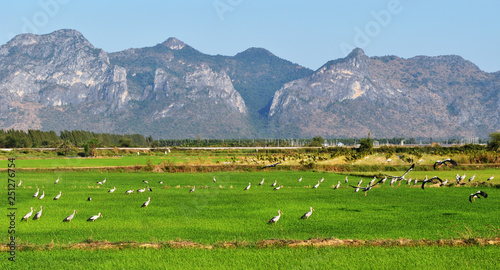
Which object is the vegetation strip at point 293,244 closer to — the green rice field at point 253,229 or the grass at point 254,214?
the green rice field at point 253,229

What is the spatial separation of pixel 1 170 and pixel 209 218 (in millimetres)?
37662

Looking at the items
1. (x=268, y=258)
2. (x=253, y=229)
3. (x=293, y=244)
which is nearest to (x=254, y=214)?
(x=253, y=229)

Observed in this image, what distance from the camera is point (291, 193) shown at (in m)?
31.7

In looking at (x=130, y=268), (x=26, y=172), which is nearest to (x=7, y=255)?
(x=130, y=268)

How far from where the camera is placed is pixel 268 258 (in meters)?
14.9

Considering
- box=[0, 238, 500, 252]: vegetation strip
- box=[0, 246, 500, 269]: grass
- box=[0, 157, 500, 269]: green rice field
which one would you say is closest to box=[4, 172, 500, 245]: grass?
box=[0, 157, 500, 269]: green rice field

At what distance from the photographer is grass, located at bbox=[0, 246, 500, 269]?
14188 millimetres

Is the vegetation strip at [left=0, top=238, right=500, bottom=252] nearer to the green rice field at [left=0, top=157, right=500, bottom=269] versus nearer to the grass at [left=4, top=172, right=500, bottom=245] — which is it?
the green rice field at [left=0, top=157, right=500, bottom=269]

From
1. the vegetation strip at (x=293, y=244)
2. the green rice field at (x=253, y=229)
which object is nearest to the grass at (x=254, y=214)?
the green rice field at (x=253, y=229)

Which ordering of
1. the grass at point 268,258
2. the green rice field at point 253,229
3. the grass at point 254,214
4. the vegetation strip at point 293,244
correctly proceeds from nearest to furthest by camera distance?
the grass at point 268,258 < the green rice field at point 253,229 < the vegetation strip at point 293,244 < the grass at point 254,214

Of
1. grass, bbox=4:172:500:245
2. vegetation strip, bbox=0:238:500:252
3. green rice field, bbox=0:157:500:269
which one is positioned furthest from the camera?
grass, bbox=4:172:500:245

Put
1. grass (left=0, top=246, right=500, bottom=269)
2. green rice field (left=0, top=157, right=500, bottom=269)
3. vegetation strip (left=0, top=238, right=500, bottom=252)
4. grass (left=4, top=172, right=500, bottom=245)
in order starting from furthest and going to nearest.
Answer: grass (left=4, top=172, right=500, bottom=245) → vegetation strip (left=0, top=238, right=500, bottom=252) → green rice field (left=0, top=157, right=500, bottom=269) → grass (left=0, top=246, right=500, bottom=269)

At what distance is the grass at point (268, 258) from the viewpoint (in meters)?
14.2

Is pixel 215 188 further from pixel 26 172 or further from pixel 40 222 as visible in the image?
pixel 26 172
